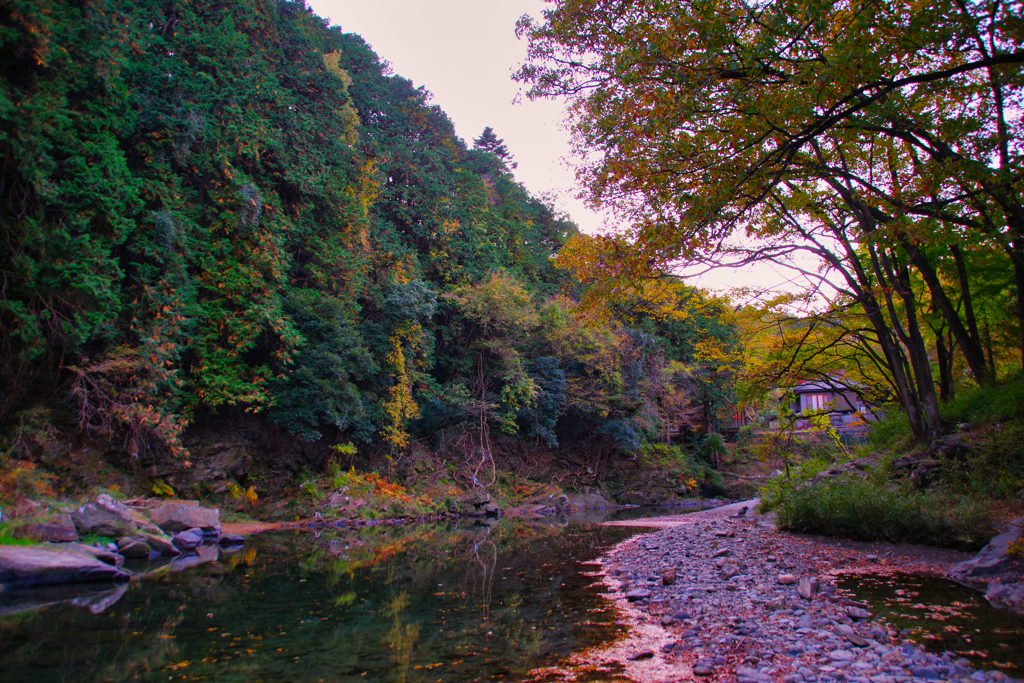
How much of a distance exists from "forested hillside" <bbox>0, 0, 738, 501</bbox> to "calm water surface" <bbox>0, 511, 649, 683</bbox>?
5.00 meters

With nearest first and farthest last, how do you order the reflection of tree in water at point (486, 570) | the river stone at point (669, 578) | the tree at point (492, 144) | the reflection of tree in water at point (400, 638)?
the reflection of tree in water at point (400, 638) < the reflection of tree in water at point (486, 570) < the river stone at point (669, 578) < the tree at point (492, 144)

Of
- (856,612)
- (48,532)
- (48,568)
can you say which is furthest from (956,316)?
(48,532)

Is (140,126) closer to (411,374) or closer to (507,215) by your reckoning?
(411,374)

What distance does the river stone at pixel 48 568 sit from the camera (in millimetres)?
7016

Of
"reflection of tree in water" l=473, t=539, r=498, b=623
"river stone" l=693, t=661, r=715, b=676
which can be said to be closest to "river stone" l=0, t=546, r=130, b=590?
"reflection of tree in water" l=473, t=539, r=498, b=623

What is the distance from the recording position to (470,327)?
28109mm

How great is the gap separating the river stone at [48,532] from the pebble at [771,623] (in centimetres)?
906

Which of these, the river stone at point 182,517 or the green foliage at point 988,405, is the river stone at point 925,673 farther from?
the river stone at point 182,517

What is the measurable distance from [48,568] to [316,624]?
15.0 feet

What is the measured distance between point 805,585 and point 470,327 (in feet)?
76.5

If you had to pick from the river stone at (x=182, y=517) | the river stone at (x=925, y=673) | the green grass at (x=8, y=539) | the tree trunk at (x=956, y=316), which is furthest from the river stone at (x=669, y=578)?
the river stone at (x=182, y=517)

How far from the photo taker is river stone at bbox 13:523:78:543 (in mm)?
8602

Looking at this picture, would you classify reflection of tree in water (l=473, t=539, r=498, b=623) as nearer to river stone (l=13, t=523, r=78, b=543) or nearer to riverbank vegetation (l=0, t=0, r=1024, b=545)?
riverbank vegetation (l=0, t=0, r=1024, b=545)

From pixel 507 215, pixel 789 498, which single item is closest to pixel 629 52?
pixel 789 498
